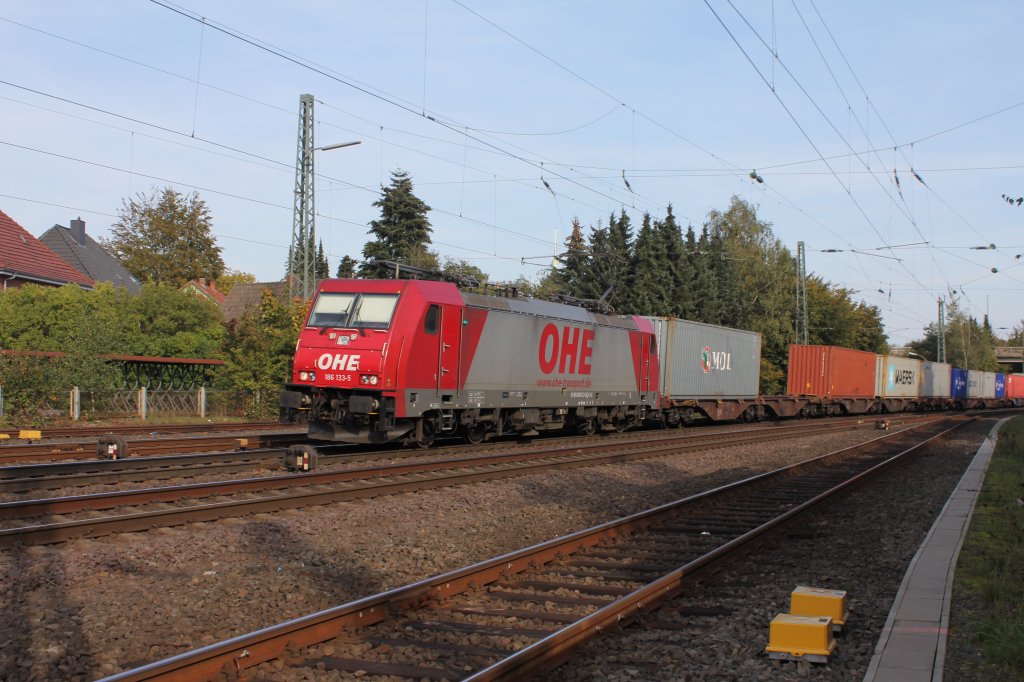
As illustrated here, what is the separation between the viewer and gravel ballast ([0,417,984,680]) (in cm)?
568

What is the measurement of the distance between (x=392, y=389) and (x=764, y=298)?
4992cm

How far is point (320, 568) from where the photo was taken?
792 centimetres

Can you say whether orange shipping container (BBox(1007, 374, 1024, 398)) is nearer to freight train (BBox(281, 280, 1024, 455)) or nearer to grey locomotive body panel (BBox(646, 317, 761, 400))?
grey locomotive body panel (BBox(646, 317, 761, 400))

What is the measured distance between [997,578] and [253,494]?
28.4ft

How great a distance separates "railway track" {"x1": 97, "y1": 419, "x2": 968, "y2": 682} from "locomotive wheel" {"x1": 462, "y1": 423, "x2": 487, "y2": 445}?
8253mm

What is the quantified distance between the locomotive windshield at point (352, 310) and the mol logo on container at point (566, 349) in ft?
15.9

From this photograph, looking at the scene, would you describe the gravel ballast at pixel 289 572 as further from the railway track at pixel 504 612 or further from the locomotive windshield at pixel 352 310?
the locomotive windshield at pixel 352 310

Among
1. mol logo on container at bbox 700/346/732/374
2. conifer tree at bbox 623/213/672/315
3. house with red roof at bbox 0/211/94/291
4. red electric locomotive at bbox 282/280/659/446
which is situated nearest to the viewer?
red electric locomotive at bbox 282/280/659/446

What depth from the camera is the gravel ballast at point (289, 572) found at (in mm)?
5676

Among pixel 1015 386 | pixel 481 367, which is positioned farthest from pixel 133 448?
pixel 1015 386

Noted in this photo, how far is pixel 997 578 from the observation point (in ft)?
25.4

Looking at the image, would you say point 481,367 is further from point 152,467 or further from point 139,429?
point 139,429

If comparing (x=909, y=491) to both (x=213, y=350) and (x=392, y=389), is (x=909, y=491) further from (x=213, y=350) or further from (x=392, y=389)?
(x=213, y=350)

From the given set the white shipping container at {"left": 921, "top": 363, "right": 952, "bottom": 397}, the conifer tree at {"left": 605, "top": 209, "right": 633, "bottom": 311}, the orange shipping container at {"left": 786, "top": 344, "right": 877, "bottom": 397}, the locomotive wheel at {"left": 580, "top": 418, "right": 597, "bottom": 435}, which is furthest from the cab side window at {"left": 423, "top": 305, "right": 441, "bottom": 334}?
the white shipping container at {"left": 921, "top": 363, "right": 952, "bottom": 397}
